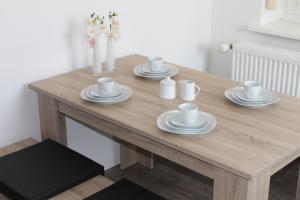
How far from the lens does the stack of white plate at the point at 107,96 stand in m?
2.31

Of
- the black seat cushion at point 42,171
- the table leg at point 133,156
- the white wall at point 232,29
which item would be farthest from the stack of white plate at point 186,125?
the white wall at point 232,29

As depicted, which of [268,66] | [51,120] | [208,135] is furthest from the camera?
[268,66]

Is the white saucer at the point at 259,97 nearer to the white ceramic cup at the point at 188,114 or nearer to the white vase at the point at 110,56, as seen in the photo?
Result: the white ceramic cup at the point at 188,114

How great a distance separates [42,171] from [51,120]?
1.34 ft

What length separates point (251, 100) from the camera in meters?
2.25

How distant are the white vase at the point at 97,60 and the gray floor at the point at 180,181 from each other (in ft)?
2.56

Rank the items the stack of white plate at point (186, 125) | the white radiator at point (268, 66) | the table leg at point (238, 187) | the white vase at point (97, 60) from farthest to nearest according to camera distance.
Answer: the white radiator at point (268, 66)
the white vase at point (97, 60)
the stack of white plate at point (186, 125)
the table leg at point (238, 187)

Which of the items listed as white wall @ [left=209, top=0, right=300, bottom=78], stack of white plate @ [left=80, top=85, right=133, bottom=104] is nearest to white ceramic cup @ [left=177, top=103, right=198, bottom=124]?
stack of white plate @ [left=80, top=85, right=133, bottom=104]

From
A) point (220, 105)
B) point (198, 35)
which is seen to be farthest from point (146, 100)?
point (198, 35)

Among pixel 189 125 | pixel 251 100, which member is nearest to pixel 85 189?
pixel 189 125

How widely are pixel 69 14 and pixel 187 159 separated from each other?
46.8 inches

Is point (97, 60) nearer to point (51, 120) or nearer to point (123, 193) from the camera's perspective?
point (51, 120)

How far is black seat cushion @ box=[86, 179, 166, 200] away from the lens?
6.75ft

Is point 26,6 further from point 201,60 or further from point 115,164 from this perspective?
point 201,60
